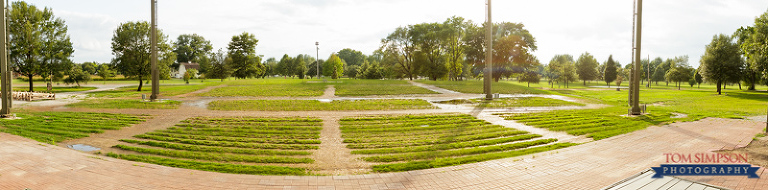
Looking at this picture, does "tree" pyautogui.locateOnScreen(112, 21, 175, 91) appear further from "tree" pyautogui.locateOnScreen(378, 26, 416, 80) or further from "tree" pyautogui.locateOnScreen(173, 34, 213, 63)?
"tree" pyautogui.locateOnScreen(173, 34, 213, 63)

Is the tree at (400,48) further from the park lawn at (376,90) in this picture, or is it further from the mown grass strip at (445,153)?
the mown grass strip at (445,153)

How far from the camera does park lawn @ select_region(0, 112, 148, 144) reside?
11078 mm

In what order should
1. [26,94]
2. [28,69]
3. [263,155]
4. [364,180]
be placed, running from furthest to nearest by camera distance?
[28,69] → [26,94] → [263,155] → [364,180]

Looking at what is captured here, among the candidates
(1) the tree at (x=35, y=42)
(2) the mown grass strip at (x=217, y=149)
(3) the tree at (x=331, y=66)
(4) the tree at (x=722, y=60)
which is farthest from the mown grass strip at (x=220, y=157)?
(3) the tree at (x=331, y=66)

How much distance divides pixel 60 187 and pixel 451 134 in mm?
8896

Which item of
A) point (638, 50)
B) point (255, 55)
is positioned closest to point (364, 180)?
point (638, 50)

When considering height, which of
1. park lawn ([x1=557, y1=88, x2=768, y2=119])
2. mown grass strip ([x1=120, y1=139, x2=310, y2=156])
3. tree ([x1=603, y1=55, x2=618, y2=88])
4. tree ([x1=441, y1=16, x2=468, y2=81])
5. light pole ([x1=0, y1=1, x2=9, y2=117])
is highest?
tree ([x1=441, y1=16, x2=468, y2=81])

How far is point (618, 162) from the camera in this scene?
7.70m

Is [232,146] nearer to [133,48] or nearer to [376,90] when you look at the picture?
[376,90]

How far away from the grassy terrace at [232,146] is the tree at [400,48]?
1868 inches

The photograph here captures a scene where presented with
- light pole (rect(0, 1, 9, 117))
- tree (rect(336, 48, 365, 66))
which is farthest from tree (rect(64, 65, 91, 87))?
tree (rect(336, 48, 365, 66))

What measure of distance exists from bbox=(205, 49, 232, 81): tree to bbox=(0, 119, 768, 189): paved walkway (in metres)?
55.0

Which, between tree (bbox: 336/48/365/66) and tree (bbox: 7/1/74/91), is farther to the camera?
tree (bbox: 336/48/365/66)

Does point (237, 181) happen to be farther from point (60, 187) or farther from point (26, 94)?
point (26, 94)
